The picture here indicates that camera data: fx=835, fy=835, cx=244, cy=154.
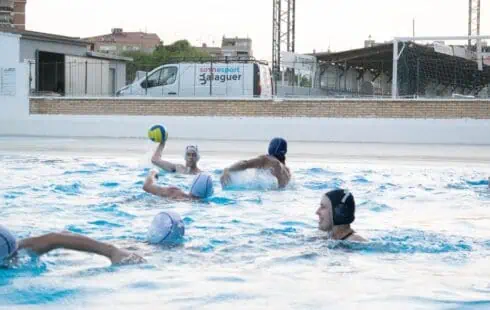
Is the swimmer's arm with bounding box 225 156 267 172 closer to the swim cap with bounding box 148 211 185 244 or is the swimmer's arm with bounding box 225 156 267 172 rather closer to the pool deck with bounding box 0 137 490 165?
the swim cap with bounding box 148 211 185 244

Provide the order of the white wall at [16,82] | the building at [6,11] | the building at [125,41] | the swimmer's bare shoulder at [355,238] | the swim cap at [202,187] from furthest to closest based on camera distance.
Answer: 1. the building at [125,41]
2. the building at [6,11]
3. the white wall at [16,82]
4. the swim cap at [202,187]
5. the swimmer's bare shoulder at [355,238]

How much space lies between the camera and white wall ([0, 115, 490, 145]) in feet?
88.6

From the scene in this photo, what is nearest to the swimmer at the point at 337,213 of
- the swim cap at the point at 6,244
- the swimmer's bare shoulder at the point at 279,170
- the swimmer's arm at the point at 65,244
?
the swimmer's arm at the point at 65,244

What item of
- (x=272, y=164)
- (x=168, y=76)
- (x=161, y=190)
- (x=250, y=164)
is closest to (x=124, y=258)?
(x=161, y=190)

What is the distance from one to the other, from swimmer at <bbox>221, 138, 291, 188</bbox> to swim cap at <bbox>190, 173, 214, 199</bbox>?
188 centimetres

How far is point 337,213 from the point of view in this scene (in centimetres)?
738

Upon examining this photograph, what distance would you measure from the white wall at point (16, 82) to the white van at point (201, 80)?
4.41 m

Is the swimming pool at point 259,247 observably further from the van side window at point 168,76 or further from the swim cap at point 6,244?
the van side window at point 168,76

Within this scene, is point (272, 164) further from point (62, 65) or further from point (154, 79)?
point (62, 65)

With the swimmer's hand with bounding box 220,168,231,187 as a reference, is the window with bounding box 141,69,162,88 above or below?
above

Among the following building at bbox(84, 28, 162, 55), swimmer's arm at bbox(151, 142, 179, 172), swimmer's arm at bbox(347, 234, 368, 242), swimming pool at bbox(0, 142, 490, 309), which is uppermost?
building at bbox(84, 28, 162, 55)

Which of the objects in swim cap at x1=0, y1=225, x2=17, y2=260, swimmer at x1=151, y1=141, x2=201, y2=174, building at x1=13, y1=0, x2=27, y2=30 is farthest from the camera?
building at x1=13, y1=0, x2=27, y2=30

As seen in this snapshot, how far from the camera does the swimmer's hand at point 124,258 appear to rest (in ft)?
21.0

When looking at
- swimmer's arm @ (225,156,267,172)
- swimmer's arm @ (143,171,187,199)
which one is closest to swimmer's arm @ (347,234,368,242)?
swimmer's arm @ (143,171,187,199)
